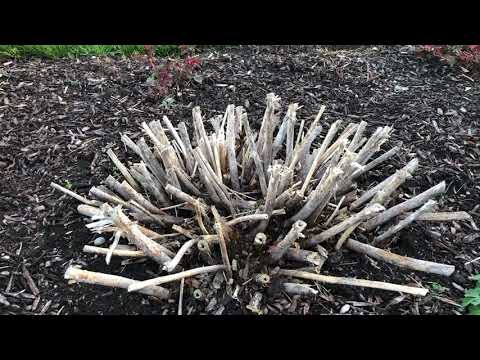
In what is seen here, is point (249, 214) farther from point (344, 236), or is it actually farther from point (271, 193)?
point (344, 236)

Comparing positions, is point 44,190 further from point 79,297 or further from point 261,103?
point 261,103

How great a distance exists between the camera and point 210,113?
134 inches

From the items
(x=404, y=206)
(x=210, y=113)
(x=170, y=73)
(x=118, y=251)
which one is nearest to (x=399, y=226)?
(x=404, y=206)

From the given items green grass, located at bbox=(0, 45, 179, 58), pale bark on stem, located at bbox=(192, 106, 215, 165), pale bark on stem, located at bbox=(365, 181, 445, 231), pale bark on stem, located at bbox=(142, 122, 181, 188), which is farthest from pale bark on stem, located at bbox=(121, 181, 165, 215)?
green grass, located at bbox=(0, 45, 179, 58)

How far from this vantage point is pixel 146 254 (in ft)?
7.41

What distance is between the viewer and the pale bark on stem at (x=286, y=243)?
6.79 feet

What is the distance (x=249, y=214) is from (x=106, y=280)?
74 centimetres

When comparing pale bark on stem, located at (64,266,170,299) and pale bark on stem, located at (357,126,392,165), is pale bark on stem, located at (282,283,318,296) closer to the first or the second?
pale bark on stem, located at (64,266,170,299)

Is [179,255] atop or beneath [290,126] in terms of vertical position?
beneath

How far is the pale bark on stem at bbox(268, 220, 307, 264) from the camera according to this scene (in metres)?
2.07

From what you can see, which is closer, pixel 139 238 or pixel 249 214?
pixel 139 238

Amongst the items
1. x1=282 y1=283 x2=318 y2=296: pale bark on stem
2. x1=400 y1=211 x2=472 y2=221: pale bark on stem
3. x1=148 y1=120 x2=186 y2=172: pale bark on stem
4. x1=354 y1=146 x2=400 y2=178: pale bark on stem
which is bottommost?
x1=282 y1=283 x2=318 y2=296: pale bark on stem

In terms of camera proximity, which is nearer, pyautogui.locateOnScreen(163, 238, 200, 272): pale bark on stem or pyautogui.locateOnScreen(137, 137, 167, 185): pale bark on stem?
pyautogui.locateOnScreen(163, 238, 200, 272): pale bark on stem

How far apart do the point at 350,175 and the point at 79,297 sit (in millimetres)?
1446
